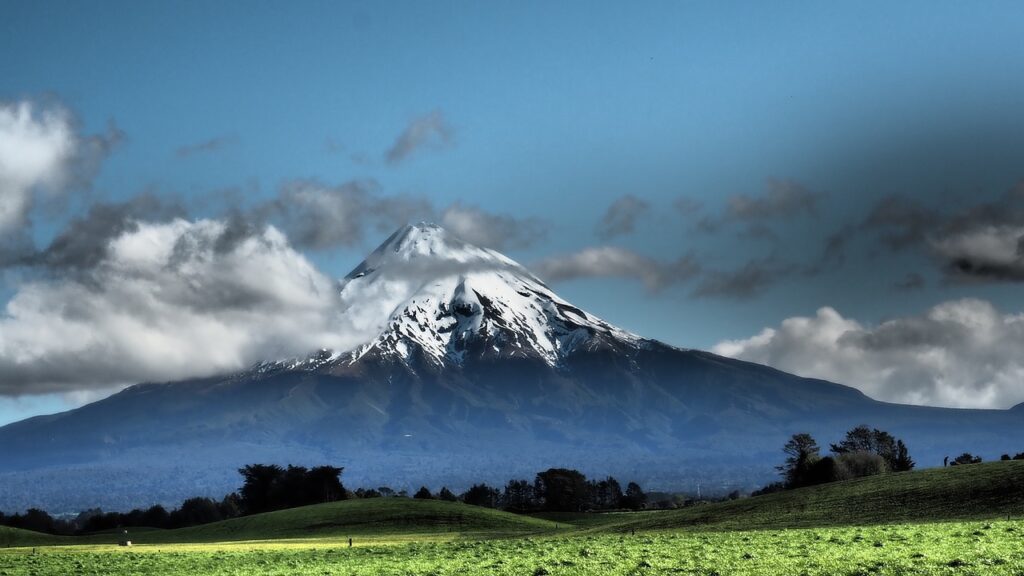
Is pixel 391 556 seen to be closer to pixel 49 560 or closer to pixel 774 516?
pixel 49 560

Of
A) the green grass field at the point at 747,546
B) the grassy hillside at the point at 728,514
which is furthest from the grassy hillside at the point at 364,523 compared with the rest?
the green grass field at the point at 747,546

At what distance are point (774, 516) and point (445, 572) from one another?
48727 millimetres

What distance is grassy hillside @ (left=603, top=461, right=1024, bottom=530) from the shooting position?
244 feet

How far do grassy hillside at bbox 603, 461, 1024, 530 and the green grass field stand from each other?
16 centimetres

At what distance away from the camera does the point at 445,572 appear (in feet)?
137

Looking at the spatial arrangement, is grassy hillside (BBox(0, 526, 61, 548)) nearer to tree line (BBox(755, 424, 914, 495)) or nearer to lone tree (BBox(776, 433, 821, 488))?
tree line (BBox(755, 424, 914, 495))

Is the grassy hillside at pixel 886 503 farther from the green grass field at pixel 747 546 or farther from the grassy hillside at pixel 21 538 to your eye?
the grassy hillside at pixel 21 538

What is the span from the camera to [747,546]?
4756 cm

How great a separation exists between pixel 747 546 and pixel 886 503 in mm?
39195

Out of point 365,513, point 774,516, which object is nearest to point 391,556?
point 774,516

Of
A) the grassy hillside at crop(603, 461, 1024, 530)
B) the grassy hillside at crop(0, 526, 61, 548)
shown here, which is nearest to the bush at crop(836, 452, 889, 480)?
the grassy hillside at crop(603, 461, 1024, 530)

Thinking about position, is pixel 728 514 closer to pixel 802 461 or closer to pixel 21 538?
pixel 802 461

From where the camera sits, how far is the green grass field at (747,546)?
39562 mm

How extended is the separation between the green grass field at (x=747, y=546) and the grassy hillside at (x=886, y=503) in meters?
0.16
